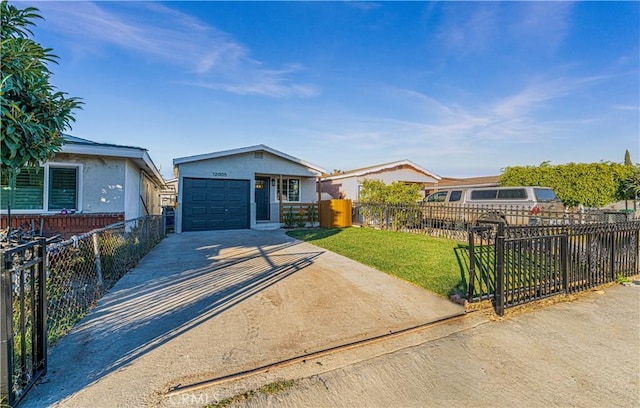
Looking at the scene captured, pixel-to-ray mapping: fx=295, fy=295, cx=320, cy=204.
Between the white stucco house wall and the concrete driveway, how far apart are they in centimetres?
320

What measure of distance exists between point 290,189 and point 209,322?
13.1 m

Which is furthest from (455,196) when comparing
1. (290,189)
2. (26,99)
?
(26,99)

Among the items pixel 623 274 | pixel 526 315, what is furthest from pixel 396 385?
pixel 623 274

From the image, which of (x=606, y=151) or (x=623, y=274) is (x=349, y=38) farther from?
(x=606, y=151)

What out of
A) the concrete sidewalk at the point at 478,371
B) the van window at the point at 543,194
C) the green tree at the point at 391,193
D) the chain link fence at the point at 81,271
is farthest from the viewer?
the green tree at the point at 391,193

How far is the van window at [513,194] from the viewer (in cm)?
1239

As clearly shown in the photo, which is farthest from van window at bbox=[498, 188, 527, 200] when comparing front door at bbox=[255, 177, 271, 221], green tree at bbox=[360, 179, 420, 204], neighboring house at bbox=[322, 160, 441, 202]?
front door at bbox=[255, 177, 271, 221]

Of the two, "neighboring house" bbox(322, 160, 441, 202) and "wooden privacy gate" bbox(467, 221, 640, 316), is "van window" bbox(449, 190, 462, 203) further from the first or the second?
"wooden privacy gate" bbox(467, 221, 640, 316)

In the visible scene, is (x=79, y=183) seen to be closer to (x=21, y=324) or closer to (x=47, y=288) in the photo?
(x=47, y=288)

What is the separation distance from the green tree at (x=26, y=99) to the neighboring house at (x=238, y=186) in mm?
9391

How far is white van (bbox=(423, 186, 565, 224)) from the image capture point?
11332 millimetres

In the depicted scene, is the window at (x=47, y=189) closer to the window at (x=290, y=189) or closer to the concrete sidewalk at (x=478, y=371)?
the concrete sidewalk at (x=478, y=371)

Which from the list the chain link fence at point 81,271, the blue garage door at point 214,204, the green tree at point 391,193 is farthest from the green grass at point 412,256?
the chain link fence at point 81,271

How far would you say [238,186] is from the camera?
47.6ft
